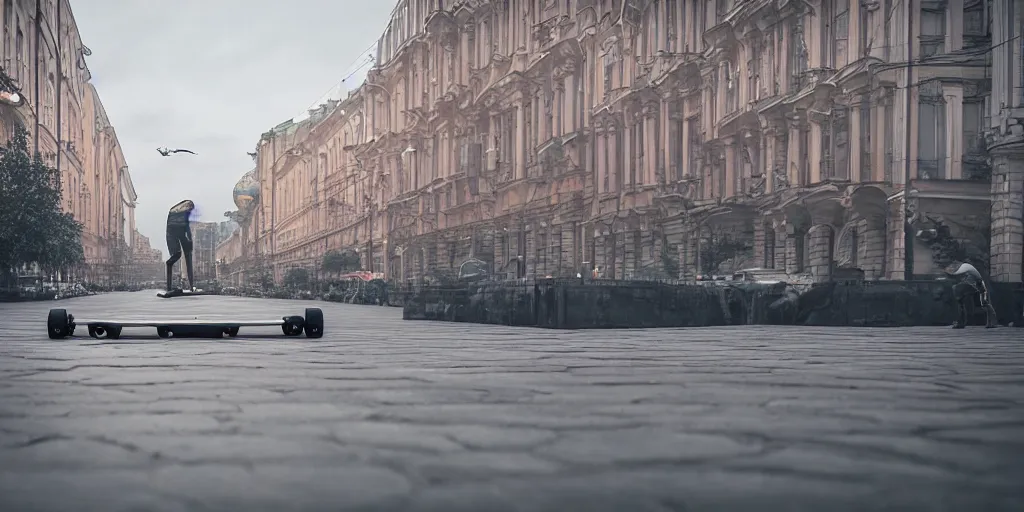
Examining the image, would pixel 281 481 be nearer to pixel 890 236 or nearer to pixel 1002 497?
pixel 1002 497

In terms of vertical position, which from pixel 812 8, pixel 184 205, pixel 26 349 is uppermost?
pixel 812 8

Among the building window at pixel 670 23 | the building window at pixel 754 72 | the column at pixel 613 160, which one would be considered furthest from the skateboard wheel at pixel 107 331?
the column at pixel 613 160

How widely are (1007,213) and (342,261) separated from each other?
1733 inches

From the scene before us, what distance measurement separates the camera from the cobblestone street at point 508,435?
9.73ft

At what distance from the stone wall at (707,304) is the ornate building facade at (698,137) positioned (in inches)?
62.5

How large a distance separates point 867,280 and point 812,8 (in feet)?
27.1

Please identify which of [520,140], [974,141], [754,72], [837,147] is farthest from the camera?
[520,140]

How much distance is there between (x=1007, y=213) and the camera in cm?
1986

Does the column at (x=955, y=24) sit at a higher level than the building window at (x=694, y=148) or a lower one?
higher

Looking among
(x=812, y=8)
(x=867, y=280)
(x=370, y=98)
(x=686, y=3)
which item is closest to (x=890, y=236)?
(x=867, y=280)

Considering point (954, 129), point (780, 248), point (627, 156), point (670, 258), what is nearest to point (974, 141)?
point (954, 129)

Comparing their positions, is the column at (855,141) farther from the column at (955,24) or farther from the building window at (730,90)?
the building window at (730,90)

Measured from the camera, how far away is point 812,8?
24.6 meters

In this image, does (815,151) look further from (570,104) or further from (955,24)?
(570,104)
